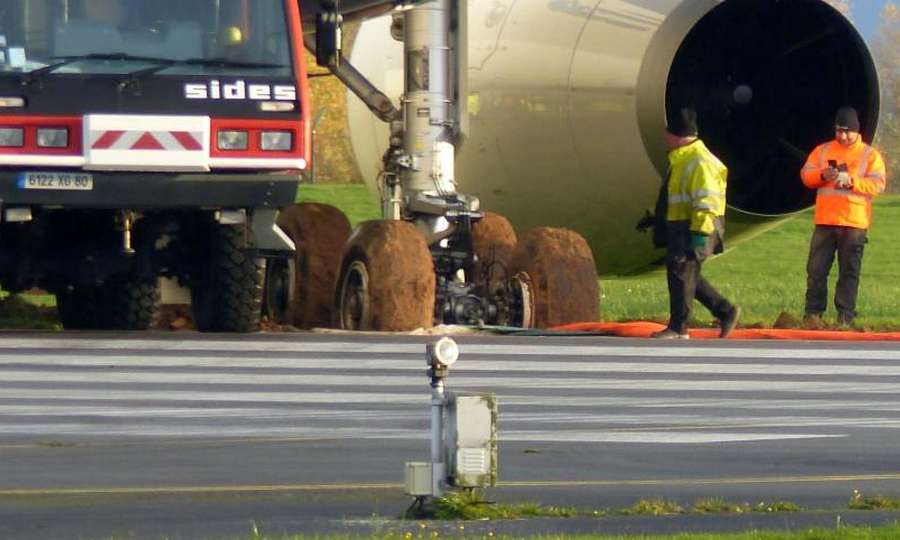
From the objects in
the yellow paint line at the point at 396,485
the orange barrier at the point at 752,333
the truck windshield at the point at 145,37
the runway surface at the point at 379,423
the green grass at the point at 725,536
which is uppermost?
the truck windshield at the point at 145,37

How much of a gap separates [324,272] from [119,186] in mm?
3670

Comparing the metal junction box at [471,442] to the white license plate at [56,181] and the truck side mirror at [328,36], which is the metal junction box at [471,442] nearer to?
the white license plate at [56,181]

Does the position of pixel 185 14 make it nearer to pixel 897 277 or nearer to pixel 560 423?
pixel 560 423

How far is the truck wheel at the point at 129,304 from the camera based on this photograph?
1730 cm

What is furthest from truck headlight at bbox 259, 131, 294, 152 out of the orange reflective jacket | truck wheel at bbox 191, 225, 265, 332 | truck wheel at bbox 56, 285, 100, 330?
the orange reflective jacket

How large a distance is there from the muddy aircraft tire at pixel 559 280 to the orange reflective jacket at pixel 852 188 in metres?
2.37

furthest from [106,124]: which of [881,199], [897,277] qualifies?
[881,199]

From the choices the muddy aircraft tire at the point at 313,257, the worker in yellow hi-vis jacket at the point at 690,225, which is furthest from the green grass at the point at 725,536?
the muddy aircraft tire at the point at 313,257

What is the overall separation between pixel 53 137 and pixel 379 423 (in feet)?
16.3

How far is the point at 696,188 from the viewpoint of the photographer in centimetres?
1705

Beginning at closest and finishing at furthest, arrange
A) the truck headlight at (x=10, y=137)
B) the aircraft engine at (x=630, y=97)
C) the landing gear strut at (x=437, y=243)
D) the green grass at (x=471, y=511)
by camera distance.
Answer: the green grass at (x=471, y=511), the truck headlight at (x=10, y=137), the landing gear strut at (x=437, y=243), the aircraft engine at (x=630, y=97)

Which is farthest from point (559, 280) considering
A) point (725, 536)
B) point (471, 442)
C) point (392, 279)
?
point (725, 536)

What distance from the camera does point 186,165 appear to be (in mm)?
15492

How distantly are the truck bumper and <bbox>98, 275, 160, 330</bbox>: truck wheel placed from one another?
1.69 m
